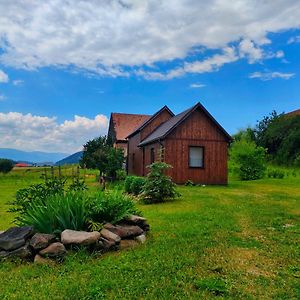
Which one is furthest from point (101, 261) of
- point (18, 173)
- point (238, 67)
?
point (18, 173)

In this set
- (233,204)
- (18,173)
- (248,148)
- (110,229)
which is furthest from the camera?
(18,173)

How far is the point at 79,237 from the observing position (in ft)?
20.0

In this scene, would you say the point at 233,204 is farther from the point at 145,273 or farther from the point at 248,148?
the point at 248,148

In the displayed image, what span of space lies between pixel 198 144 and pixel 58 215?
615 inches

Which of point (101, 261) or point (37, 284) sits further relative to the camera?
point (101, 261)

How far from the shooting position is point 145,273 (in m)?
5.02

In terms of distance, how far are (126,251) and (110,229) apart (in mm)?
638

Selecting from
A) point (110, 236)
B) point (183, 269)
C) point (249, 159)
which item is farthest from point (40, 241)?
point (249, 159)

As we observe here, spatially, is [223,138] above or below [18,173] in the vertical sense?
above

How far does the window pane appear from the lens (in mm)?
21719

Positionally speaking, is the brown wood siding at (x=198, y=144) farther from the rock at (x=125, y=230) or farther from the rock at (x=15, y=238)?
the rock at (x=15, y=238)

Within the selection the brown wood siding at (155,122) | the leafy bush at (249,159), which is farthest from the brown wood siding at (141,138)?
the leafy bush at (249,159)

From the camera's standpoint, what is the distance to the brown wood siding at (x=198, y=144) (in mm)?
21172

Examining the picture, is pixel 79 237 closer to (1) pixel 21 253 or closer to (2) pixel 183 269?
(1) pixel 21 253
